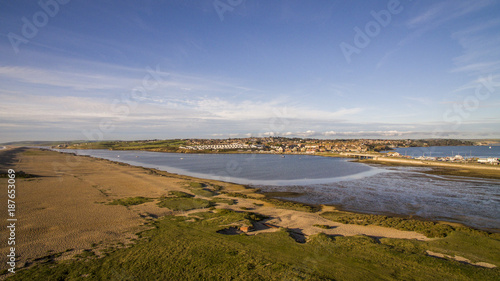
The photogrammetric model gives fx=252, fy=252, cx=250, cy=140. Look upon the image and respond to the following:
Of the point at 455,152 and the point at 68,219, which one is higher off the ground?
the point at 68,219

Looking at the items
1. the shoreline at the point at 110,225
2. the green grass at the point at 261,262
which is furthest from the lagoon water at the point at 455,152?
the green grass at the point at 261,262

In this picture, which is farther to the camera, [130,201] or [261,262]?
[130,201]

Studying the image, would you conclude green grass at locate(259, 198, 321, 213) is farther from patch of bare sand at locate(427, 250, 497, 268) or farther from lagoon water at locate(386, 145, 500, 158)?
lagoon water at locate(386, 145, 500, 158)

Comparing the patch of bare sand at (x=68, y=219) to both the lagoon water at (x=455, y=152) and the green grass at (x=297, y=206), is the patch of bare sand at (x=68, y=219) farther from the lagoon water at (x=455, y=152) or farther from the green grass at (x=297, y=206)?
the lagoon water at (x=455, y=152)

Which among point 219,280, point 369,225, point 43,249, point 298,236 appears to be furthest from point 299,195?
point 43,249

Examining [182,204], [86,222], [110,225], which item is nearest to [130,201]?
[182,204]

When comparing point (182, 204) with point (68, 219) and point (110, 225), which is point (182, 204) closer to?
point (110, 225)

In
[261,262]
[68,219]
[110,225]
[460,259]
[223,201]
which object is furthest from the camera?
[223,201]
